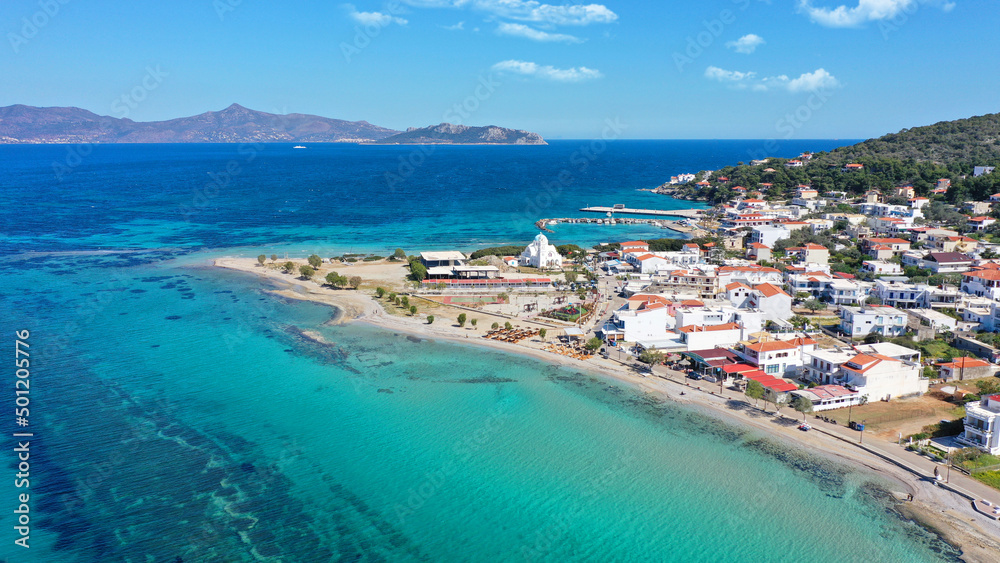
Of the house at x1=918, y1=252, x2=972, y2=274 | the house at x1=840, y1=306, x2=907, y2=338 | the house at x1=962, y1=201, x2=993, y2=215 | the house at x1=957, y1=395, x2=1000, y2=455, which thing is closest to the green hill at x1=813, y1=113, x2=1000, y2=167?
the house at x1=962, y1=201, x2=993, y2=215

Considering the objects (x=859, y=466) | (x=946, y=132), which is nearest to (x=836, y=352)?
(x=859, y=466)

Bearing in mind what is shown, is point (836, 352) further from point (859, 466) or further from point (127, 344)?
point (127, 344)

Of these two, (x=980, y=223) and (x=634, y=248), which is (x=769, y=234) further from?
(x=980, y=223)

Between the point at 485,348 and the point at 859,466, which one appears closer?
the point at 859,466

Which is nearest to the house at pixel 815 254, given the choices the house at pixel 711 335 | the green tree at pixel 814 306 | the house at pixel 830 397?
the green tree at pixel 814 306

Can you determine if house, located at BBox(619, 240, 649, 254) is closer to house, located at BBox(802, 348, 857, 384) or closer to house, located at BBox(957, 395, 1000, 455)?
house, located at BBox(802, 348, 857, 384)

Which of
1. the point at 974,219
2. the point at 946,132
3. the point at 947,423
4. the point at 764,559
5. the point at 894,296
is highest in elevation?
the point at 946,132

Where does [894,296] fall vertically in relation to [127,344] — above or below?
above
